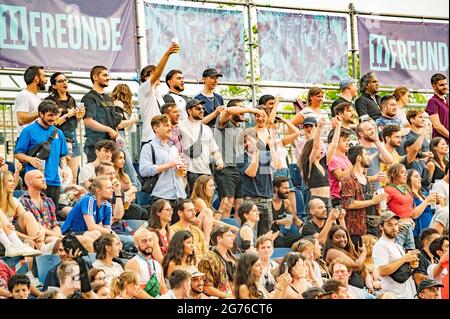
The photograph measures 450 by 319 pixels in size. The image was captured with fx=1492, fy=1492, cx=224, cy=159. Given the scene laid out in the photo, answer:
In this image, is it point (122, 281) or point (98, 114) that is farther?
point (98, 114)

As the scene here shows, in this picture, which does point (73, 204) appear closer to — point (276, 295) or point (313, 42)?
point (276, 295)

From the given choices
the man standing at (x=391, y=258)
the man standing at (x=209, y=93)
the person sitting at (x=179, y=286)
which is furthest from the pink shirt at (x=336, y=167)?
the person sitting at (x=179, y=286)

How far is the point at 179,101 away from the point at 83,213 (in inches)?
116

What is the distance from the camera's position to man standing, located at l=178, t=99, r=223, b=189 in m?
16.1

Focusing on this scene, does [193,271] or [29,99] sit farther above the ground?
[29,99]

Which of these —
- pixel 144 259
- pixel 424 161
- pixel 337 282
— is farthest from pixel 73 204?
pixel 424 161

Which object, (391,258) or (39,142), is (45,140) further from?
(391,258)

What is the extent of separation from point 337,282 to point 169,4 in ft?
18.0

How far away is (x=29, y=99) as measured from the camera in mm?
15664

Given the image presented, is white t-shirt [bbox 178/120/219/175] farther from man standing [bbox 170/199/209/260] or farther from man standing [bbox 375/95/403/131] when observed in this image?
man standing [bbox 375/95/403/131]

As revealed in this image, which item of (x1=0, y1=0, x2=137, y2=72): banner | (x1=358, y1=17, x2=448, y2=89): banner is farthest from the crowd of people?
(x1=358, y1=17, x2=448, y2=89): banner

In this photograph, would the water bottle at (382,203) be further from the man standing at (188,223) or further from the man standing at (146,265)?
the man standing at (146,265)

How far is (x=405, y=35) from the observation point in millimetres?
20828

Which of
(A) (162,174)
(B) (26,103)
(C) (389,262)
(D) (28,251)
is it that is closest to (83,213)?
(D) (28,251)
